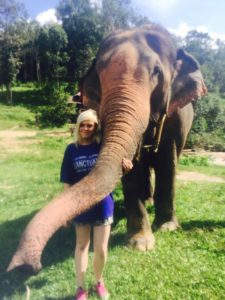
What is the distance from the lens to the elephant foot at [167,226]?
18.9ft

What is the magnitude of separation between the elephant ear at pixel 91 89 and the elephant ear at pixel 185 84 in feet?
2.71

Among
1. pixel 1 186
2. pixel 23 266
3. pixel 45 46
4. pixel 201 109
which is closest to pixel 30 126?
pixel 201 109

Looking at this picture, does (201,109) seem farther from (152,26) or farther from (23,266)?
(23,266)

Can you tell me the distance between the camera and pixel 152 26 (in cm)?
→ 485

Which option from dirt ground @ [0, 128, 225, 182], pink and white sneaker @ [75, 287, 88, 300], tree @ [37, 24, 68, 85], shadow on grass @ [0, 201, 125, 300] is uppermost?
tree @ [37, 24, 68, 85]

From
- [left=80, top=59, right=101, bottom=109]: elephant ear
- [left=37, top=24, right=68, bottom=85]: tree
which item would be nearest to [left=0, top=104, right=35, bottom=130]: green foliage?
[left=37, top=24, right=68, bottom=85]: tree

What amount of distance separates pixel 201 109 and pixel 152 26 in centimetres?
2003

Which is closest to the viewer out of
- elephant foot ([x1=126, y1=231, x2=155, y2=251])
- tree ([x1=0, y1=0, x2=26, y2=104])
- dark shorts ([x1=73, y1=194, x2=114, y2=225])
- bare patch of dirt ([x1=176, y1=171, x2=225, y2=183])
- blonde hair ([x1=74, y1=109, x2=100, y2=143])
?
blonde hair ([x1=74, y1=109, x2=100, y2=143])

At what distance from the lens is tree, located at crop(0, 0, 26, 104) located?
36656mm

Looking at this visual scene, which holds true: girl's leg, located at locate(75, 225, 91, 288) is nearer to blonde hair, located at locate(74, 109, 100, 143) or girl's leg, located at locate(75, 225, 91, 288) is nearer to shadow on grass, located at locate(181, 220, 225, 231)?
blonde hair, located at locate(74, 109, 100, 143)

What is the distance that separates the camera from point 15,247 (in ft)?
16.8

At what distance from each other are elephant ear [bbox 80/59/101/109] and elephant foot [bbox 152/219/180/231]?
2183 millimetres

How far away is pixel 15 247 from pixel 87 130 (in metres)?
2.24

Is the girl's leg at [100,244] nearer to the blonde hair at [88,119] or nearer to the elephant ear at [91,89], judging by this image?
the blonde hair at [88,119]
